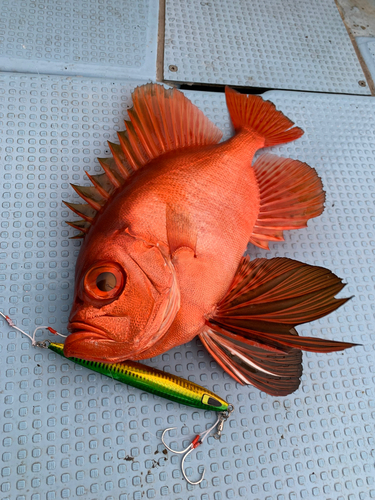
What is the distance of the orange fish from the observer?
922 mm

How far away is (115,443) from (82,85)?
1474 millimetres

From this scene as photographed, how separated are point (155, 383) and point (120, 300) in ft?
1.35

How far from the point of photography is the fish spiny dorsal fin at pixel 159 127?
1200mm

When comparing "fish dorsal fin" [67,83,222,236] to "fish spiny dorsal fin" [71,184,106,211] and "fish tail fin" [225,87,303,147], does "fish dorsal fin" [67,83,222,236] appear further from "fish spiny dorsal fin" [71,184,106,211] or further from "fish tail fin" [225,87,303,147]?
"fish tail fin" [225,87,303,147]

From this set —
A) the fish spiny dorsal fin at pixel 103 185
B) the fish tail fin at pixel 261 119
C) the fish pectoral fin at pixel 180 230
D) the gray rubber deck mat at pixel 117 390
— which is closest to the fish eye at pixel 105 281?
the fish pectoral fin at pixel 180 230

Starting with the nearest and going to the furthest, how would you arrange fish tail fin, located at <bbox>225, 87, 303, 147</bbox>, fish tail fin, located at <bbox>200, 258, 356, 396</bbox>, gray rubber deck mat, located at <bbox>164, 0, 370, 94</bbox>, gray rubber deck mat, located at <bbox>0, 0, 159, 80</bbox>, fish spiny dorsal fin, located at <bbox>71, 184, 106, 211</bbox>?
fish tail fin, located at <bbox>200, 258, 356, 396</bbox>, fish spiny dorsal fin, located at <bbox>71, 184, 106, 211</bbox>, fish tail fin, located at <bbox>225, 87, 303, 147</bbox>, gray rubber deck mat, located at <bbox>0, 0, 159, 80</bbox>, gray rubber deck mat, located at <bbox>164, 0, 370, 94</bbox>

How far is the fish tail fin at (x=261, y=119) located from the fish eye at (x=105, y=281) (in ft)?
2.86

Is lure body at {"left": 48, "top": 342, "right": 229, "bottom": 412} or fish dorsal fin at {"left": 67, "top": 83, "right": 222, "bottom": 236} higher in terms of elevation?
fish dorsal fin at {"left": 67, "top": 83, "right": 222, "bottom": 236}

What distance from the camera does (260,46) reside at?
6.16 feet

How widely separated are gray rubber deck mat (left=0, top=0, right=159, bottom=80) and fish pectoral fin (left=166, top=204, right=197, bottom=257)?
3.14ft

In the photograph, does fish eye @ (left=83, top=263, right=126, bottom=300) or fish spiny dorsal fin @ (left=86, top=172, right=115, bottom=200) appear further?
fish spiny dorsal fin @ (left=86, top=172, right=115, bottom=200)

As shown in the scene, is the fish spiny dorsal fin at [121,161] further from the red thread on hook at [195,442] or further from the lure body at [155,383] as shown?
the red thread on hook at [195,442]

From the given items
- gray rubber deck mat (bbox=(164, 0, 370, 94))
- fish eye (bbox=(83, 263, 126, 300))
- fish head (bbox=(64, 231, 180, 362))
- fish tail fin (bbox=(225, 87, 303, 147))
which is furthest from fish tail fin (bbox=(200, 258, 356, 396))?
gray rubber deck mat (bbox=(164, 0, 370, 94))

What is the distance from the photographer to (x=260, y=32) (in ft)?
6.30
